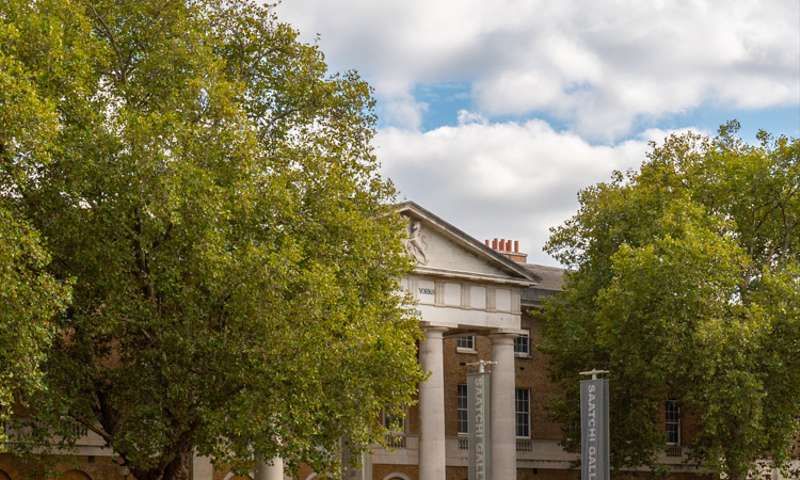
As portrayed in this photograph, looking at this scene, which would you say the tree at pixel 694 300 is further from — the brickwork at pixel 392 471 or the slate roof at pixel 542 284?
the brickwork at pixel 392 471

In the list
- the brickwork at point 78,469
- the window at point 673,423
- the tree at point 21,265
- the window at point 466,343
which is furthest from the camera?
the window at point 673,423

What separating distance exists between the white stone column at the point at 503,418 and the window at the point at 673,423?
12873 mm

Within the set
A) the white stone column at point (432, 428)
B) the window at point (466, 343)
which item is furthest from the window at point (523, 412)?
the white stone column at point (432, 428)

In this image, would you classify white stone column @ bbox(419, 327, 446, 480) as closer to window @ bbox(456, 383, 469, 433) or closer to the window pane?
window @ bbox(456, 383, 469, 433)

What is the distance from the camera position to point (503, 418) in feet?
178

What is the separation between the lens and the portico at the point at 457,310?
52.4m

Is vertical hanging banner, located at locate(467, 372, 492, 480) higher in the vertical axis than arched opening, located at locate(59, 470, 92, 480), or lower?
higher

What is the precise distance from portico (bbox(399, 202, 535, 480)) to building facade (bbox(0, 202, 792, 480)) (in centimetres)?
4

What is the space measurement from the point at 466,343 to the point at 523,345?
310 cm

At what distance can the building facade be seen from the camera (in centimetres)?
5222

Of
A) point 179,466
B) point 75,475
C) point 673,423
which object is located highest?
point 673,423

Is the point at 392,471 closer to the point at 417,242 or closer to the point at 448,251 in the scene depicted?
the point at 448,251

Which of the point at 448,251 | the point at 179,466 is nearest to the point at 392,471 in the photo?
the point at 448,251

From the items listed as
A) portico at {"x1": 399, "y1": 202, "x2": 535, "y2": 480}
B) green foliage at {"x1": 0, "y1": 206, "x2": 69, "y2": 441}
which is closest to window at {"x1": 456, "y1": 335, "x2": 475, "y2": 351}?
portico at {"x1": 399, "y1": 202, "x2": 535, "y2": 480}
